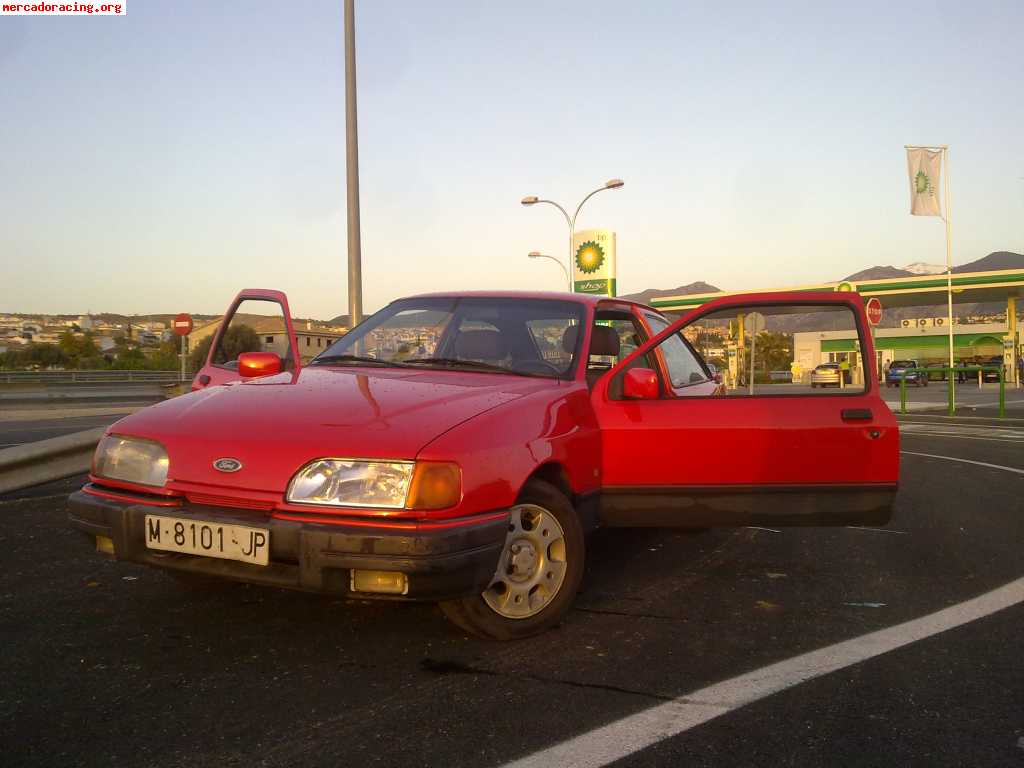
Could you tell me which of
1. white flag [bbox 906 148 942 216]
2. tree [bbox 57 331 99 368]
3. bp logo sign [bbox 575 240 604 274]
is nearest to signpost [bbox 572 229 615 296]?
bp logo sign [bbox 575 240 604 274]

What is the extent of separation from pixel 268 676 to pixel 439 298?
2.57m

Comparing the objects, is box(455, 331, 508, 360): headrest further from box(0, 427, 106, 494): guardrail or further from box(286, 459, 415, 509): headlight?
box(0, 427, 106, 494): guardrail

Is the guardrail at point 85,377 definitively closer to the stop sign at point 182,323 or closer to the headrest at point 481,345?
the stop sign at point 182,323

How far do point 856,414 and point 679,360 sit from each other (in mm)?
1482

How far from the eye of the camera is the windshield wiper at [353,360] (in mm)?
4449

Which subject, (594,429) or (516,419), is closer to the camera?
(516,419)

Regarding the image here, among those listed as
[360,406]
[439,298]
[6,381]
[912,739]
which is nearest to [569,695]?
[912,739]

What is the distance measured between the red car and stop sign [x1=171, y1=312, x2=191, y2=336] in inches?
607

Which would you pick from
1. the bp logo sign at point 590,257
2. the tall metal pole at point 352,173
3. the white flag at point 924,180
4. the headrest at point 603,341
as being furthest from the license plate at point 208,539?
the white flag at point 924,180

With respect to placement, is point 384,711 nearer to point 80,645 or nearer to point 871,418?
point 80,645

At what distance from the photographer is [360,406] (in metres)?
3.39

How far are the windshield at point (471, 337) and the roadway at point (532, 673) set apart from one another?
3.89ft

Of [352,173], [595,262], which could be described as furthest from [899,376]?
[352,173]

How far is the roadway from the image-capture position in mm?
2445
